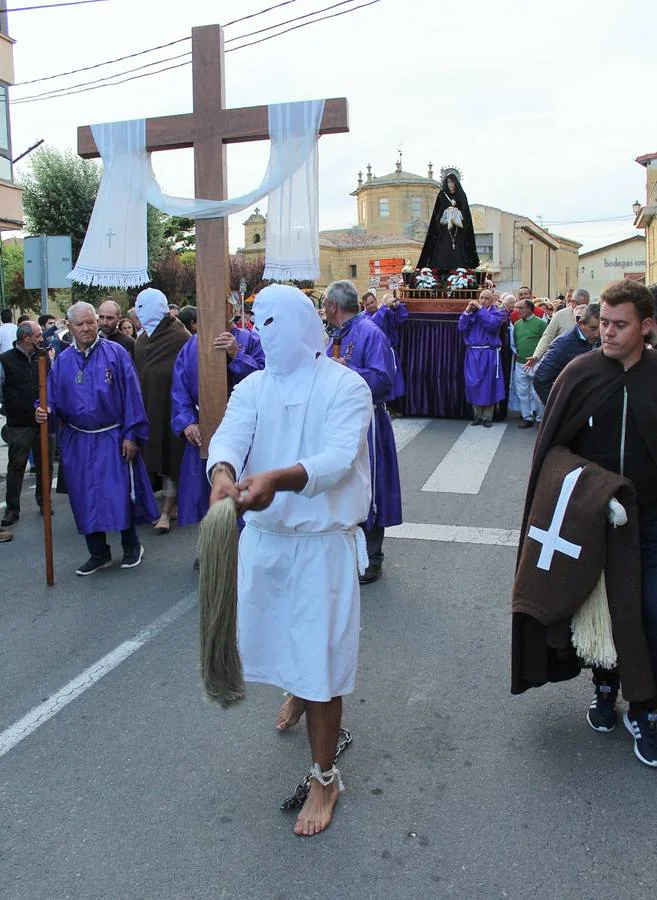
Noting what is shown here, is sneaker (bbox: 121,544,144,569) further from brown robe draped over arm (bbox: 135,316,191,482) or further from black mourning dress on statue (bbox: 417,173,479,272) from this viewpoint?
black mourning dress on statue (bbox: 417,173,479,272)

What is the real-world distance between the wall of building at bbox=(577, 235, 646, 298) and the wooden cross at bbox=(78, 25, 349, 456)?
58.5 meters

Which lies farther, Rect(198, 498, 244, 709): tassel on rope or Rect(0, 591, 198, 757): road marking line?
Rect(0, 591, 198, 757): road marking line

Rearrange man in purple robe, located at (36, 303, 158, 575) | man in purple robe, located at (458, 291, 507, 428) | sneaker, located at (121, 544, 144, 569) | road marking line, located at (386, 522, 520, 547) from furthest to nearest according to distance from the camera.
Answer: man in purple robe, located at (458, 291, 507, 428) → road marking line, located at (386, 522, 520, 547) → sneaker, located at (121, 544, 144, 569) → man in purple robe, located at (36, 303, 158, 575)

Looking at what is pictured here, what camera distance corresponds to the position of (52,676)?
4.11 meters

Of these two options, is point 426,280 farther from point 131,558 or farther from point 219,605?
point 219,605

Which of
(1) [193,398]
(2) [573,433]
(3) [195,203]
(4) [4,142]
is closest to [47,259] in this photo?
(1) [193,398]

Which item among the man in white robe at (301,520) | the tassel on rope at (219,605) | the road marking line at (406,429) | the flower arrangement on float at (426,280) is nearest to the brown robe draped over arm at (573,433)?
the man in white robe at (301,520)

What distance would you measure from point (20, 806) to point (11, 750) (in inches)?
18.0

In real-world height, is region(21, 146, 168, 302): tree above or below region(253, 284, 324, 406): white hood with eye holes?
above

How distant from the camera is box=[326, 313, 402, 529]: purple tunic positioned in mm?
5176

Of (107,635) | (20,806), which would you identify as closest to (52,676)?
(107,635)

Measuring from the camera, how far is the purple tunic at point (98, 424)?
5.55 m

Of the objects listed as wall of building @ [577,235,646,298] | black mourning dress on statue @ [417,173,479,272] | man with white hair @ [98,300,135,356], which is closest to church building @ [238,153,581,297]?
wall of building @ [577,235,646,298]

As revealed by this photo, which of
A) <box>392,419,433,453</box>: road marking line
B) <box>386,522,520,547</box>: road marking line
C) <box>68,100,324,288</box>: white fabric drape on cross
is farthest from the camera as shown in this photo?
<box>392,419,433,453</box>: road marking line
